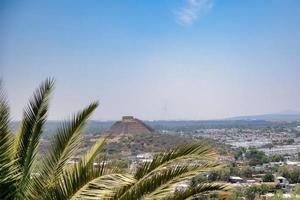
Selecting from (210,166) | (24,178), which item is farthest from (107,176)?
(210,166)

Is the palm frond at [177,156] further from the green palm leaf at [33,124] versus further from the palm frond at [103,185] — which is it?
the green palm leaf at [33,124]

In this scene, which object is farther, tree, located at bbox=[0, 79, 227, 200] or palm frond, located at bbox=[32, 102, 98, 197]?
palm frond, located at bbox=[32, 102, 98, 197]

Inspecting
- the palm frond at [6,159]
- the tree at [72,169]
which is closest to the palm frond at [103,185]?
the tree at [72,169]

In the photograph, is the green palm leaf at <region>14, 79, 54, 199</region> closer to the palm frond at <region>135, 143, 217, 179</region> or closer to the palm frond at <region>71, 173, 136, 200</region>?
the palm frond at <region>71, 173, 136, 200</region>

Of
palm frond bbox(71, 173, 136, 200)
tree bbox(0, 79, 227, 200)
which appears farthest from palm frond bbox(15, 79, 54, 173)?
palm frond bbox(71, 173, 136, 200)

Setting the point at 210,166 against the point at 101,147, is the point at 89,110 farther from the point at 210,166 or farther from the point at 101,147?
the point at 210,166

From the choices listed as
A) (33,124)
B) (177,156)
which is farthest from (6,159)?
(177,156)

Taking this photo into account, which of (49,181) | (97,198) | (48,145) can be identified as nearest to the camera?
(97,198)

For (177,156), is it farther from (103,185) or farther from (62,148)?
(62,148)

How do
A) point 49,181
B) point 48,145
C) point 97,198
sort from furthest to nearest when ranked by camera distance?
1. point 48,145
2. point 49,181
3. point 97,198
